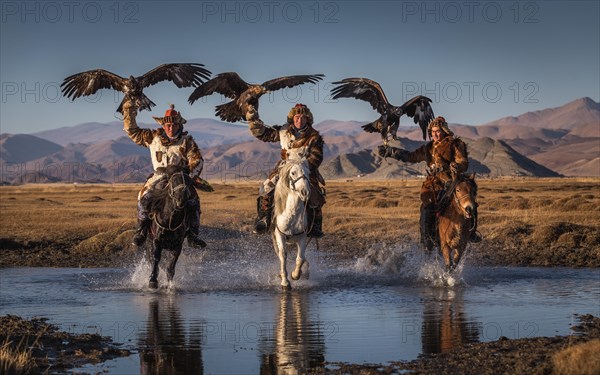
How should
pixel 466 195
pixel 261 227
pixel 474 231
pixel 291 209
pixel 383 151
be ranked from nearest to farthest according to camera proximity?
pixel 291 209, pixel 466 195, pixel 474 231, pixel 261 227, pixel 383 151

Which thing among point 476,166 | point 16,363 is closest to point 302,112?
point 16,363

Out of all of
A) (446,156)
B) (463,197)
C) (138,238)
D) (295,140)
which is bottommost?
(138,238)

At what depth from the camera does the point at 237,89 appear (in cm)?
1580

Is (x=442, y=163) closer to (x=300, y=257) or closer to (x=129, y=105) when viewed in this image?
(x=300, y=257)

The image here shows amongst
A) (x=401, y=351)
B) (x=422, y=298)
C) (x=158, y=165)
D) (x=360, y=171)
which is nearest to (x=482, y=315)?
(x=422, y=298)

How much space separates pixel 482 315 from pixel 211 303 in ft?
12.2

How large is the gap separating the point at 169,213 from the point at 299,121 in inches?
98.7

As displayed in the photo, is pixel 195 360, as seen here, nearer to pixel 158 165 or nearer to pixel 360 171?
pixel 158 165

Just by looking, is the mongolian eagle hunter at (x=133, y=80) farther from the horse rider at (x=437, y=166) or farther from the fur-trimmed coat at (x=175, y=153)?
the horse rider at (x=437, y=166)

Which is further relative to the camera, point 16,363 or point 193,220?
point 193,220

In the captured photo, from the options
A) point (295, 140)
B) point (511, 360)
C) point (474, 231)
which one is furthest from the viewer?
point (474, 231)

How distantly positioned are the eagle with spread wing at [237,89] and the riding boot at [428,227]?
111 inches

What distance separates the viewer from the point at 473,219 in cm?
1454

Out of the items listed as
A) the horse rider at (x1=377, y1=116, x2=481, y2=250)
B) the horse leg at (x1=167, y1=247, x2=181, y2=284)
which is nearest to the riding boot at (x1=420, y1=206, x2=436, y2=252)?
the horse rider at (x1=377, y1=116, x2=481, y2=250)
